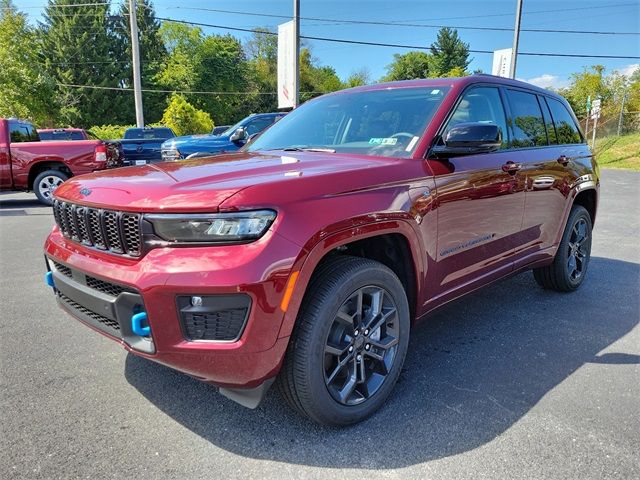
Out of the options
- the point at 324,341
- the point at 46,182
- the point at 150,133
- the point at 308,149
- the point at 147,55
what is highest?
the point at 147,55

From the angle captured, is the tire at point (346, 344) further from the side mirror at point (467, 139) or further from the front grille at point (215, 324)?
the side mirror at point (467, 139)

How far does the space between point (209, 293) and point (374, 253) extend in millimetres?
1096

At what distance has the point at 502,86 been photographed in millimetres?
3662

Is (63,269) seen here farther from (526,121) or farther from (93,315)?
(526,121)

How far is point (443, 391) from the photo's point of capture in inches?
111

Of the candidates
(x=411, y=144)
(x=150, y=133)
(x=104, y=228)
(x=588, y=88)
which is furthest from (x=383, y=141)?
(x=588, y=88)

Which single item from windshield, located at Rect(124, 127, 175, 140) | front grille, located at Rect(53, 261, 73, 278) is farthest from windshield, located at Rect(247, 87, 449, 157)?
windshield, located at Rect(124, 127, 175, 140)

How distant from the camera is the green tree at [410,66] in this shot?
214ft

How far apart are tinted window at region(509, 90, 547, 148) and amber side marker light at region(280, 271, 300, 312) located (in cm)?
236

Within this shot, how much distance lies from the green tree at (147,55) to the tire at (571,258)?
50.1m

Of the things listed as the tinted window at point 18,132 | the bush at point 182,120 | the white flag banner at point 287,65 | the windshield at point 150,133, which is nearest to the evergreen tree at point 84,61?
the bush at point 182,120

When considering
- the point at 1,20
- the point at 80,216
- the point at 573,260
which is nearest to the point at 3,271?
the point at 80,216

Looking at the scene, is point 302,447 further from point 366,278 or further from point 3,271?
point 3,271

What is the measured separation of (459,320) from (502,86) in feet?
5.98
